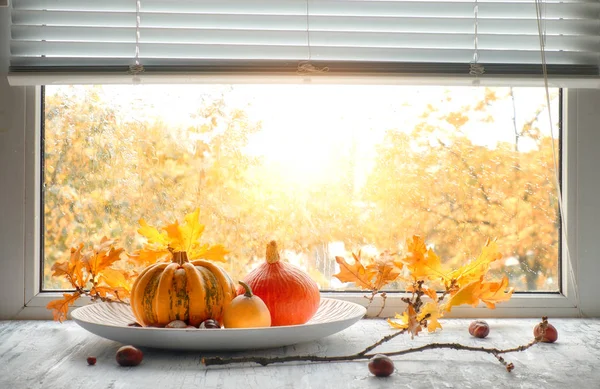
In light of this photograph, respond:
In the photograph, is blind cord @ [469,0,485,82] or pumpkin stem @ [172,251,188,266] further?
blind cord @ [469,0,485,82]

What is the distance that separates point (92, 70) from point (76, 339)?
53 cm

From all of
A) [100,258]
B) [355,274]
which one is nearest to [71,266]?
[100,258]

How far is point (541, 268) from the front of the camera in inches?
61.7

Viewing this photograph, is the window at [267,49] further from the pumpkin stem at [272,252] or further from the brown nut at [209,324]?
the brown nut at [209,324]

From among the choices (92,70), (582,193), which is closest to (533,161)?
(582,193)

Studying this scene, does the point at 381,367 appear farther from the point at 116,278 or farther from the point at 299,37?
the point at 299,37

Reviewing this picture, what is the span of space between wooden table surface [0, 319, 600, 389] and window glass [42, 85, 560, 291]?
0.34 m

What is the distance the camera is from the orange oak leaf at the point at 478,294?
45.6 inches

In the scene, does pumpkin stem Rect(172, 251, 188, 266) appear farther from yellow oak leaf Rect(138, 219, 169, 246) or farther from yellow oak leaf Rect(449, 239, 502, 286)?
yellow oak leaf Rect(449, 239, 502, 286)

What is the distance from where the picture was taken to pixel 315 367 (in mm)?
1005

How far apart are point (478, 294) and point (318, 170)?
1.72 ft

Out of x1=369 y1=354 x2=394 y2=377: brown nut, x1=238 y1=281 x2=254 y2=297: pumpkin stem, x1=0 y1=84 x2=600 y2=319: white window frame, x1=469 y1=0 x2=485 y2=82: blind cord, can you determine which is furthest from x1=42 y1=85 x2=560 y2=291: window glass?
x1=369 y1=354 x2=394 y2=377: brown nut

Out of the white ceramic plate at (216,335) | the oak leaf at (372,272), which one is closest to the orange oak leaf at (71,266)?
the white ceramic plate at (216,335)

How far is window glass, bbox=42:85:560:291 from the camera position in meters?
1.52
